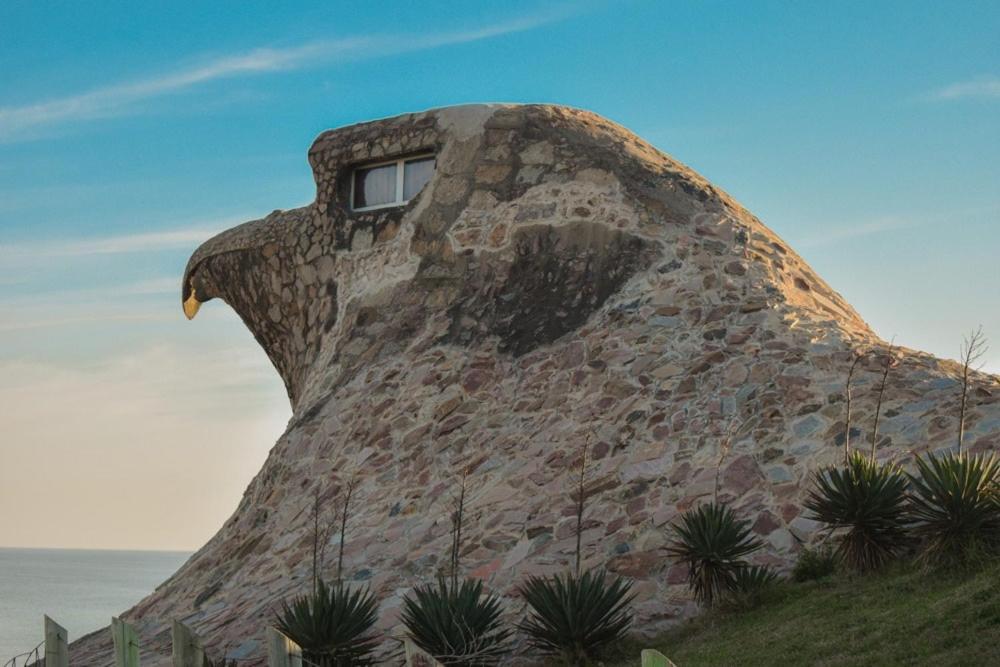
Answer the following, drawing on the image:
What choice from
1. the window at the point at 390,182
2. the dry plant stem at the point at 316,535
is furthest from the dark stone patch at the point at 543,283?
the dry plant stem at the point at 316,535

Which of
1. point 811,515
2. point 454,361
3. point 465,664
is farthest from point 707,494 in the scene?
point 454,361

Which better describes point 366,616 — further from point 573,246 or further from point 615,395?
point 573,246

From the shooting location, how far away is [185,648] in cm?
1002

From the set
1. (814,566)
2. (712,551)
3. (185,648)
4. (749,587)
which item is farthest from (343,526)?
(185,648)

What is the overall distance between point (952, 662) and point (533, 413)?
8623mm

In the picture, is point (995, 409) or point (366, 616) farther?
point (995, 409)

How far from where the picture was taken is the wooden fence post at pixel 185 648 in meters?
9.97

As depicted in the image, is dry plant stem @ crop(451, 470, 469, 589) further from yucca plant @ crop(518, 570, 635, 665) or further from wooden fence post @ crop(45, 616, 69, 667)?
wooden fence post @ crop(45, 616, 69, 667)

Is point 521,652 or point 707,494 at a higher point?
point 707,494

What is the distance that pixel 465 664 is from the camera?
13.6 metres

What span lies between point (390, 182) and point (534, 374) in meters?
5.59

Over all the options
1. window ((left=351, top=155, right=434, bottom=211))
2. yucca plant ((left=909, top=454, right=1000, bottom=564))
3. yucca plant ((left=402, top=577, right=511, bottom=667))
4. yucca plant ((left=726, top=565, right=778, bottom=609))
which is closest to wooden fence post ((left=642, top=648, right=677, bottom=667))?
yucca plant ((left=909, top=454, right=1000, bottom=564))

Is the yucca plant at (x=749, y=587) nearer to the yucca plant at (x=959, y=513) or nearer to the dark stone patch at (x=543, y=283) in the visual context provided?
the yucca plant at (x=959, y=513)

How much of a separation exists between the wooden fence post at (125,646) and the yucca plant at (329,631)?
12.1ft
